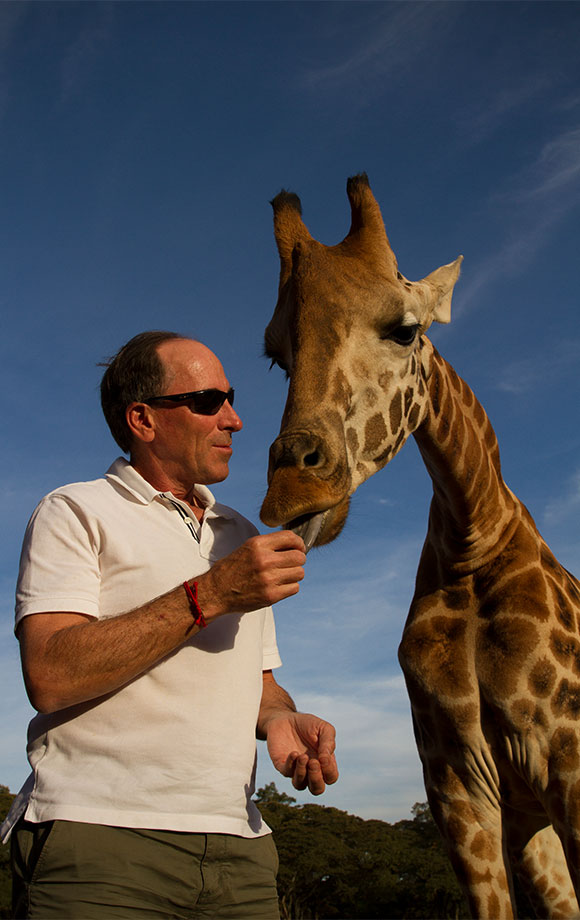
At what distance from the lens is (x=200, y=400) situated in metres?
3.31

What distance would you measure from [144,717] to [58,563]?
61 centimetres

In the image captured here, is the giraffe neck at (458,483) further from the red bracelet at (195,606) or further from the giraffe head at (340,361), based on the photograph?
the red bracelet at (195,606)

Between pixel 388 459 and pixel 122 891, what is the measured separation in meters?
2.20

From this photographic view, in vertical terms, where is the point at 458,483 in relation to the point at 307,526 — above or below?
above

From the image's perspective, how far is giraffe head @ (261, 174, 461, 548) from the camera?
2.99 meters

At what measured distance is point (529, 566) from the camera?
14.5ft

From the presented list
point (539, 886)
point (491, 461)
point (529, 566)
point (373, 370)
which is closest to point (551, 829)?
point (539, 886)

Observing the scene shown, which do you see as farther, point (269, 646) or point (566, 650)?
point (566, 650)

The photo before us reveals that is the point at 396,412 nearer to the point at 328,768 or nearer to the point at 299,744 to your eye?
the point at 299,744

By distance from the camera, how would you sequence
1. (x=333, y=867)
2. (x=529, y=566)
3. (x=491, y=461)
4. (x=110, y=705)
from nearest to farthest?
(x=110, y=705) → (x=529, y=566) → (x=491, y=461) → (x=333, y=867)

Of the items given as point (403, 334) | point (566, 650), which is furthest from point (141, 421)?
point (566, 650)

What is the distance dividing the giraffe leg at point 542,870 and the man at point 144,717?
234 cm

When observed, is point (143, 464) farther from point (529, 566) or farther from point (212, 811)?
point (529, 566)

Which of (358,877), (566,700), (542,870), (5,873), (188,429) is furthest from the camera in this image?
(358,877)
